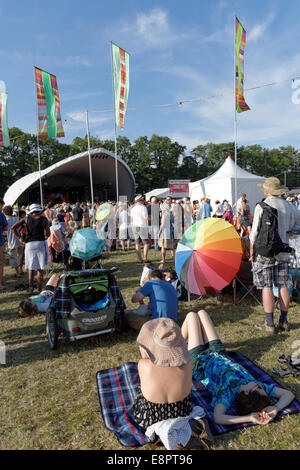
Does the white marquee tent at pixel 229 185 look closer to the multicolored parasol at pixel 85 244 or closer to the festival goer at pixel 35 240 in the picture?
the multicolored parasol at pixel 85 244

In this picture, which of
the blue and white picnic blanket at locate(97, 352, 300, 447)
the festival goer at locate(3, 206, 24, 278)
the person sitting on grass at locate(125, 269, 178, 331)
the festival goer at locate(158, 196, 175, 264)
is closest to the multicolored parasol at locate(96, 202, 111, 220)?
the festival goer at locate(158, 196, 175, 264)

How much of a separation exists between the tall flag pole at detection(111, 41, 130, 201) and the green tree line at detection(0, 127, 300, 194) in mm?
31818

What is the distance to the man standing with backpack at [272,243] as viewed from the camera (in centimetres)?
370

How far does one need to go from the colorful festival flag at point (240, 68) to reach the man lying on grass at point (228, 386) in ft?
35.2

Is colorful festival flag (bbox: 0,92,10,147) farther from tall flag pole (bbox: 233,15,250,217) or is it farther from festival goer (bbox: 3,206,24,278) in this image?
tall flag pole (bbox: 233,15,250,217)

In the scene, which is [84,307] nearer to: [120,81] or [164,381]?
[164,381]

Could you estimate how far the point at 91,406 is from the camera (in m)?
2.64

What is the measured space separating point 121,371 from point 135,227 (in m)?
5.20

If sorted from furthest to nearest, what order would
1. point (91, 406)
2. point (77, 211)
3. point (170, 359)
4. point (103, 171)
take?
point (103, 171) → point (77, 211) → point (91, 406) → point (170, 359)

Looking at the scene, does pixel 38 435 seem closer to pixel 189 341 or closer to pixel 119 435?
pixel 119 435

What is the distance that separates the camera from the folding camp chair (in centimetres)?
488

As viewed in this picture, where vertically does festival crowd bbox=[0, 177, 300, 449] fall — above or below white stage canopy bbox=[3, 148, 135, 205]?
below

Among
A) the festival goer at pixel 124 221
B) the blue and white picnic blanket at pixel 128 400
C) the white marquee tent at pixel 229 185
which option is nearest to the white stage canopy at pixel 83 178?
the white marquee tent at pixel 229 185

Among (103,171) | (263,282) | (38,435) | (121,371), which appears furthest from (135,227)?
(103,171)
